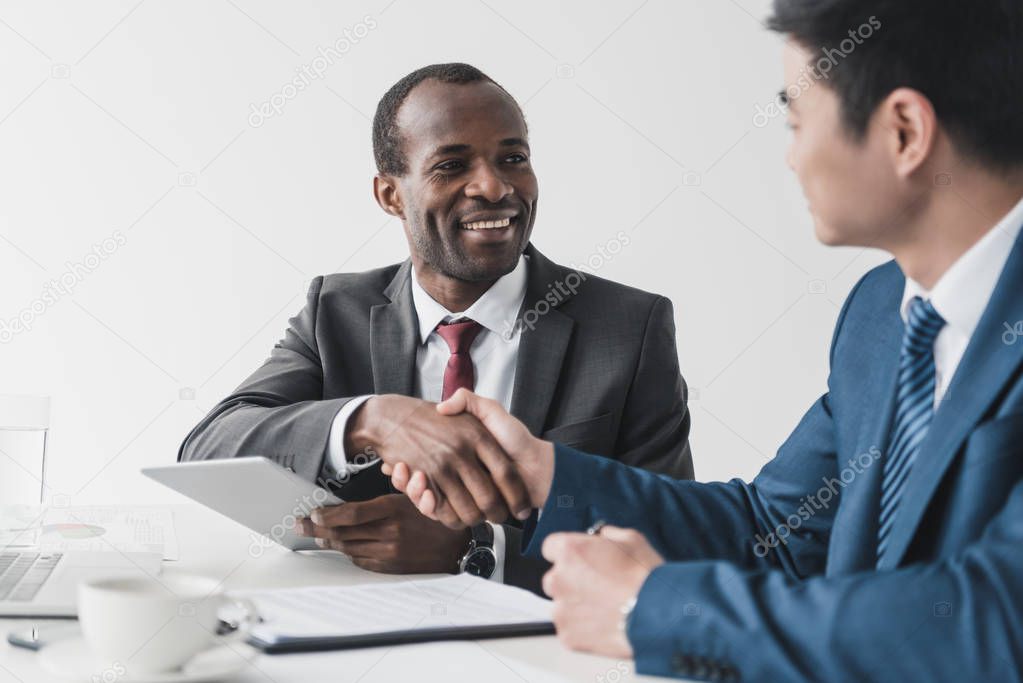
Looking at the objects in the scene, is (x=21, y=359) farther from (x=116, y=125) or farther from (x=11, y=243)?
(x=116, y=125)

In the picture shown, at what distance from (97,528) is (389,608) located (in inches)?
29.6

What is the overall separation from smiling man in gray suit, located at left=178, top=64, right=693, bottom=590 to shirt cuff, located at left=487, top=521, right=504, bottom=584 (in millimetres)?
344

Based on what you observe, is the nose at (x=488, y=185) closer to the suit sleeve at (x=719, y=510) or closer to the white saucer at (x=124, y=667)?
the suit sleeve at (x=719, y=510)

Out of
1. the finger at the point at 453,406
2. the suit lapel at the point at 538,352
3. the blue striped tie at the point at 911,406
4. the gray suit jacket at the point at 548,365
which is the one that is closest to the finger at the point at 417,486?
the finger at the point at 453,406

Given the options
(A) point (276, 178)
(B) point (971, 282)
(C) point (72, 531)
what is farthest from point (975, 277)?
(A) point (276, 178)

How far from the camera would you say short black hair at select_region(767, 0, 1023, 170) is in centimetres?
126

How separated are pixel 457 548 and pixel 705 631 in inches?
28.6

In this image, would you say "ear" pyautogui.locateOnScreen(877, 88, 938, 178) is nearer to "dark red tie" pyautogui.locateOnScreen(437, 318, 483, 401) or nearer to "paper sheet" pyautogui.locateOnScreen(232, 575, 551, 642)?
→ "paper sheet" pyautogui.locateOnScreen(232, 575, 551, 642)

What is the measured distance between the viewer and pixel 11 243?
3926 mm

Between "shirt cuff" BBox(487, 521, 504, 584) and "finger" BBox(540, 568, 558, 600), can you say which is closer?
"finger" BBox(540, 568, 558, 600)

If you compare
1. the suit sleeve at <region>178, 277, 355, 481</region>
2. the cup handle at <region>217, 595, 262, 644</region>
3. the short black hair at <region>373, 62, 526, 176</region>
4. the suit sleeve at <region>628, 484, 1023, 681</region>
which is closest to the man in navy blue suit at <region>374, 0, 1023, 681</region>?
the suit sleeve at <region>628, 484, 1023, 681</region>

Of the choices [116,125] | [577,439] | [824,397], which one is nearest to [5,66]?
[116,125]

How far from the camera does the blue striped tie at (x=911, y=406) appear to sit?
4.43 ft

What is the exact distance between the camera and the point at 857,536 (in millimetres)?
1378
